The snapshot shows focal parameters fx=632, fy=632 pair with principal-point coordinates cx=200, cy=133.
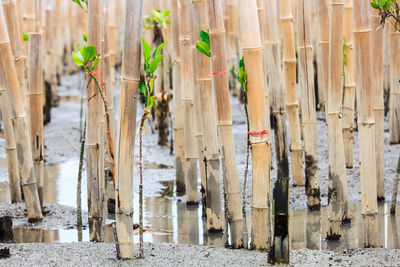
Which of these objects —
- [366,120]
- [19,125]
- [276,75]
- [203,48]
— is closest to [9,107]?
[19,125]

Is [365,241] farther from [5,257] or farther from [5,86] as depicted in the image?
[5,86]

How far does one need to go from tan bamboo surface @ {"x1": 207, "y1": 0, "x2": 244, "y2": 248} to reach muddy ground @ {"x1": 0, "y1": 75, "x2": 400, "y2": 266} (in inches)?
9.5

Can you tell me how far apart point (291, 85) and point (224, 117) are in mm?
1781

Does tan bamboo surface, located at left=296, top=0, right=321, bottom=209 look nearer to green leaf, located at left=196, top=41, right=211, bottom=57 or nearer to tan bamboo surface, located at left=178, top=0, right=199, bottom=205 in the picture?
tan bamboo surface, located at left=178, top=0, right=199, bottom=205

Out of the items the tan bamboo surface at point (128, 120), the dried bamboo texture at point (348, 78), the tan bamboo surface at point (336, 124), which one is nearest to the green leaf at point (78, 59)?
the tan bamboo surface at point (128, 120)

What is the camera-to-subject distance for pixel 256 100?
364 cm

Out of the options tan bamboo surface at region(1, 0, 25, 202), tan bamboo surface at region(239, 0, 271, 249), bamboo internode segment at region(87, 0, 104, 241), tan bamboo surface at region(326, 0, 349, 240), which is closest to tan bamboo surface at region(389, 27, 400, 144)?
tan bamboo surface at region(326, 0, 349, 240)

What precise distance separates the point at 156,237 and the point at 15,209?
125 centimetres

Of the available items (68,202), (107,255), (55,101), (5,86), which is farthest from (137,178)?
(55,101)

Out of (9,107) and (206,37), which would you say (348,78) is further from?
(9,107)

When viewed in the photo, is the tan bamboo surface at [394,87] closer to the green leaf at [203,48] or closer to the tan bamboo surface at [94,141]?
the green leaf at [203,48]

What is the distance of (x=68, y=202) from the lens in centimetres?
582

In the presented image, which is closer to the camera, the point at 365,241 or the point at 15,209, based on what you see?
the point at 365,241

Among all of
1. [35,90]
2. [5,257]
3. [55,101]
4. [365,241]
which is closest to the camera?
[5,257]
